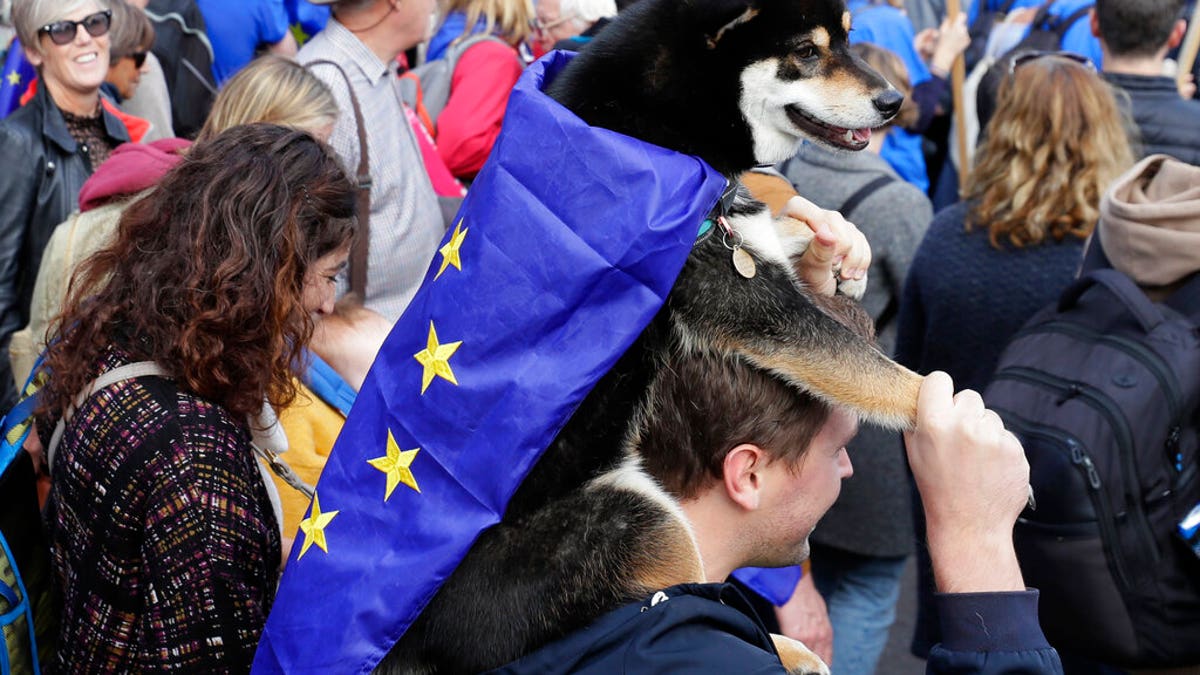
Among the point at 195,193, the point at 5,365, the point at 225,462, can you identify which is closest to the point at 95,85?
the point at 5,365

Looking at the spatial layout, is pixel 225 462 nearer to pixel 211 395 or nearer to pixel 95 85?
pixel 211 395

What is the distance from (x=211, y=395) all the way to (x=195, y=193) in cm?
40

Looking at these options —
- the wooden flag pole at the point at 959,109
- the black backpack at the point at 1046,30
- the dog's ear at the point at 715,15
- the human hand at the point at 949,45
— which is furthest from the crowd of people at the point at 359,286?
the human hand at the point at 949,45

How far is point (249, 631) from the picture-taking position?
2365 mm

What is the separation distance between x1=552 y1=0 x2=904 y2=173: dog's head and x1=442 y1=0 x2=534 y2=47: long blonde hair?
323cm

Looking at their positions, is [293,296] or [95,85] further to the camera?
[95,85]

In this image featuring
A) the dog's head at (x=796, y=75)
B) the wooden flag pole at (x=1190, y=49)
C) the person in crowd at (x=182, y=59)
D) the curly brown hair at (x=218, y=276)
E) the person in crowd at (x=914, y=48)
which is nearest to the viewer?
the curly brown hair at (x=218, y=276)

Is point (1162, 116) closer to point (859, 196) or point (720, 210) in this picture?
point (859, 196)

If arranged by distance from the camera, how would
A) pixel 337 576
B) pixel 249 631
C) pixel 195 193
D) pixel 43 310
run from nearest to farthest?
pixel 337 576 → pixel 249 631 → pixel 195 193 → pixel 43 310

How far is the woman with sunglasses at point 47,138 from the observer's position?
441 centimetres

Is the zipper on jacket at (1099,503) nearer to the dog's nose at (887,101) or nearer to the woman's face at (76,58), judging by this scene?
the dog's nose at (887,101)

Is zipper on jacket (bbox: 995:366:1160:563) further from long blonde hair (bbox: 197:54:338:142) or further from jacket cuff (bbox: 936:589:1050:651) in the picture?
long blonde hair (bbox: 197:54:338:142)

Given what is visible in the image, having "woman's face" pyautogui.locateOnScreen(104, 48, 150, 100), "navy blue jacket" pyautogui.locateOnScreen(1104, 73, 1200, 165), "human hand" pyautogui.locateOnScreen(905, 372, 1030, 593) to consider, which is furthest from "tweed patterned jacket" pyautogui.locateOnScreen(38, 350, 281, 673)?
"navy blue jacket" pyautogui.locateOnScreen(1104, 73, 1200, 165)

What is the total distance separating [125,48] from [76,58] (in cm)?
74
